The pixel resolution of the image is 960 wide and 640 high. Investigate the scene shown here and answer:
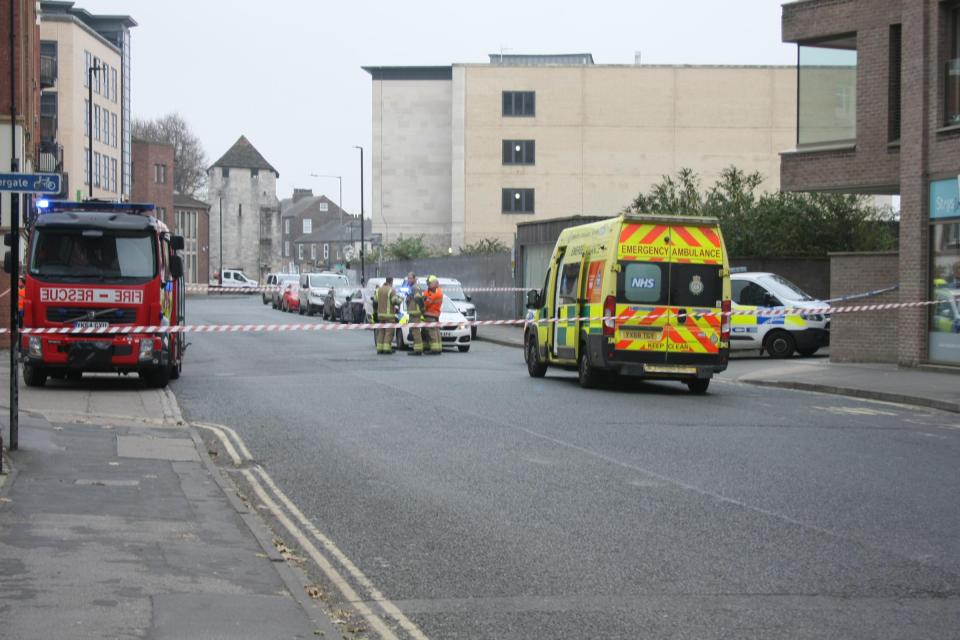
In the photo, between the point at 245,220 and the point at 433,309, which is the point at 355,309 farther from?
the point at 245,220

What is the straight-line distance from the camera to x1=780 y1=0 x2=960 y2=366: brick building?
24469mm

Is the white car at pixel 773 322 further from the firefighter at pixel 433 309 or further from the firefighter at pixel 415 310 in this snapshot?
the firefighter at pixel 415 310

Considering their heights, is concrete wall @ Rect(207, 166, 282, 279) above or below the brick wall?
above

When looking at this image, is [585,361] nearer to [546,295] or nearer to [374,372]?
[546,295]

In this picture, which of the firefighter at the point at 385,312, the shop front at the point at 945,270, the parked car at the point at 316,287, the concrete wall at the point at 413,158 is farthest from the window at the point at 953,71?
the concrete wall at the point at 413,158

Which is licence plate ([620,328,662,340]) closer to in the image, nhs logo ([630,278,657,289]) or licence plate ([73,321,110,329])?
nhs logo ([630,278,657,289])

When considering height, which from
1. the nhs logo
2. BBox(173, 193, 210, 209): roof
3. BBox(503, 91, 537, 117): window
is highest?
BBox(503, 91, 537, 117): window

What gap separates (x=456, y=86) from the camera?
7519 cm

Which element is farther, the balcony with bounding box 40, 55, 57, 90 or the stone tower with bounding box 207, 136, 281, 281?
the stone tower with bounding box 207, 136, 281, 281

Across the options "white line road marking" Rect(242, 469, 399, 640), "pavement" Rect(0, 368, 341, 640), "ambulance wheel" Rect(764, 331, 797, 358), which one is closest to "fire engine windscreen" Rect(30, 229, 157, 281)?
"pavement" Rect(0, 368, 341, 640)

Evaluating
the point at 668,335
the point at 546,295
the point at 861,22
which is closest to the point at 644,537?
the point at 668,335

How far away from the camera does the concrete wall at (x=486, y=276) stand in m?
48.4

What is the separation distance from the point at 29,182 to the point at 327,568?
17.3 ft

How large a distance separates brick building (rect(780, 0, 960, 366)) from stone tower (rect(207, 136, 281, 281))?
117339mm
